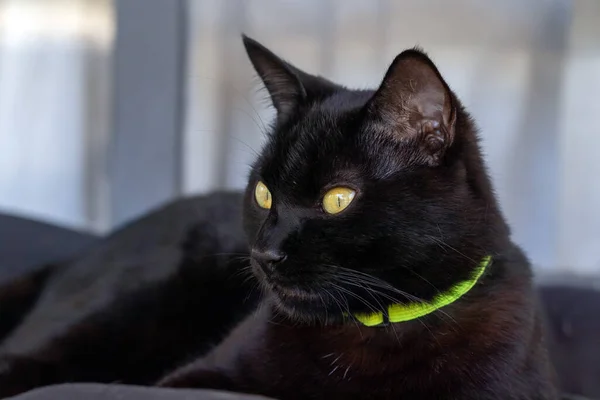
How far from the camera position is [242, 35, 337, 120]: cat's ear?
2.82 ft

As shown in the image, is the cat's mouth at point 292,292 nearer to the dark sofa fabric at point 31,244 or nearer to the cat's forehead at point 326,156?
the cat's forehead at point 326,156

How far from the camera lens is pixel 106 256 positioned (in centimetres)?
111

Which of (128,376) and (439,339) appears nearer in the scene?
(439,339)

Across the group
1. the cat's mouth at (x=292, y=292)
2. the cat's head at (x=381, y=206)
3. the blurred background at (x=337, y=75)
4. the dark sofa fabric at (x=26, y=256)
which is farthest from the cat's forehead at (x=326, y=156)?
the blurred background at (x=337, y=75)

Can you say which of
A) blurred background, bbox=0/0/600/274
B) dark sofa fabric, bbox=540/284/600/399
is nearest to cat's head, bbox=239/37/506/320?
Answer: dark sofa fabric, bbox=540/284/600/399

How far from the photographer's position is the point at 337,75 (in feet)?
5.86

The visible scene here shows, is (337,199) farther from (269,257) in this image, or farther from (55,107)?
(55,107)

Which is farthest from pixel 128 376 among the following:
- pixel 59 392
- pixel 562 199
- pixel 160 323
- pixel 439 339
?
pixel 562 199

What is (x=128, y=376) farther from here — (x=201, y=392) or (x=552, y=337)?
(x=552, y=337)

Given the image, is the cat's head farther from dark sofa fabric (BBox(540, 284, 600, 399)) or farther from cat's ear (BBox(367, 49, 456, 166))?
dark sofa fabric (BBox(540, 284, 600, 399))

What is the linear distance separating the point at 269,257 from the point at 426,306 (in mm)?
188

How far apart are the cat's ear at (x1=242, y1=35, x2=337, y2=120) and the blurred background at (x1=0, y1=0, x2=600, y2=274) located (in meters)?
0.81

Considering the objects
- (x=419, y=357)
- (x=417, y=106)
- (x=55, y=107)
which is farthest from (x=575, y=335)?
(x=55, y=107)

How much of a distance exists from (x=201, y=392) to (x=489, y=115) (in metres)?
1.32
